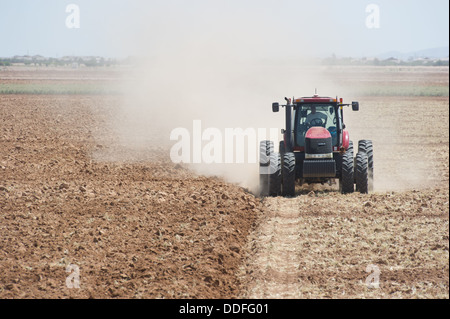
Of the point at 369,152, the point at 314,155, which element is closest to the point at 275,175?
the point at 314,155

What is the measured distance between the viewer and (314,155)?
13117 mm

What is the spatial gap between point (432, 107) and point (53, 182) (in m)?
29.2

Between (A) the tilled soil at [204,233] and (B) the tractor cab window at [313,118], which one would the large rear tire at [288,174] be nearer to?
(A) the tilled soil at [204,233]

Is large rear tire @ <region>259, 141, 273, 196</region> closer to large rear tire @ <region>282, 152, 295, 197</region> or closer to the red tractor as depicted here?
the red tractor

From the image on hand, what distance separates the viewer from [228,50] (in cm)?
3067

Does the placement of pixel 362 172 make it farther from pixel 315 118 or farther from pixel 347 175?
pixel 315 118

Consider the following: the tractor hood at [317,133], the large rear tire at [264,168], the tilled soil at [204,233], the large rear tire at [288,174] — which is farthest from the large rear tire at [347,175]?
the large rear tire at [264,168]

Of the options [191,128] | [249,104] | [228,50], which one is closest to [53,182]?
[191,128]

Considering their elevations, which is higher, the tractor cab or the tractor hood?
the tractor cab

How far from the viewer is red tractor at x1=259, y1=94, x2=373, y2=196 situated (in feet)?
42.8

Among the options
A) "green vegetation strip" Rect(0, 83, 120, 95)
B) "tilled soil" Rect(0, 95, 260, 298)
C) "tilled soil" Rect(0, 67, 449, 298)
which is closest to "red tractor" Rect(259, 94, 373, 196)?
"tilled soil" Rect(0, 67, 449, 298)

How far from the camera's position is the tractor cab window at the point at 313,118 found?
44.7 ft

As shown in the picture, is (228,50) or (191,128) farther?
(228,50)
